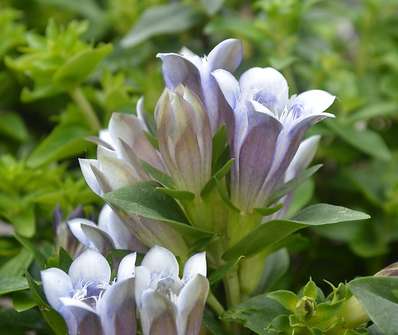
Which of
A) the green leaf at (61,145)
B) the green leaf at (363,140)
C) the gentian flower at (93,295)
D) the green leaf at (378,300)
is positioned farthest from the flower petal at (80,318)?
the green leaf at (363,140)

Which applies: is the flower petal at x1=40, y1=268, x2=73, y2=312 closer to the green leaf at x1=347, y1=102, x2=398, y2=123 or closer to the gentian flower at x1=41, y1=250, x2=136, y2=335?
the gentian flower at x1=41, y1=250, x2=136, y2=335

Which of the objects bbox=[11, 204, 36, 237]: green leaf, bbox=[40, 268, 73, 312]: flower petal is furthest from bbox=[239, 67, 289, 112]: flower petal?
bbox=[11, 204, 36, 237]: green leaf

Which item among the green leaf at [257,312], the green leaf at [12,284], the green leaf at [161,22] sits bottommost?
the green leaf at [257,312]

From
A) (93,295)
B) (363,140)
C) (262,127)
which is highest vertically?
(262,127)

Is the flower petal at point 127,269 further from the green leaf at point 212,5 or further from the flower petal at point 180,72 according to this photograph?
the green leaf at point 212,5

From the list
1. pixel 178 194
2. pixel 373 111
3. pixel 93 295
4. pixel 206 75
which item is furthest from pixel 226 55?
pixel 373 111

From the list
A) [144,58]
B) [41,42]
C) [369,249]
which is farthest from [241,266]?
[144,58]

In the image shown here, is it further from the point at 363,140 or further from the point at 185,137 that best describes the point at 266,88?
the point at 363,140
